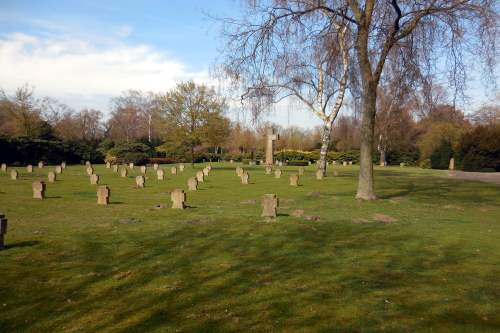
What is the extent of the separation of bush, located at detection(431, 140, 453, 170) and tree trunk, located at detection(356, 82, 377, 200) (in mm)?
36324

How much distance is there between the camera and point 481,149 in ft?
130

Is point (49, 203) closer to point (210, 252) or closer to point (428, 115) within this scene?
point (210, 252)

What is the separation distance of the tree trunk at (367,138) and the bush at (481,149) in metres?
27.4

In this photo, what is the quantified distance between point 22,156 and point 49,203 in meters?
30.9

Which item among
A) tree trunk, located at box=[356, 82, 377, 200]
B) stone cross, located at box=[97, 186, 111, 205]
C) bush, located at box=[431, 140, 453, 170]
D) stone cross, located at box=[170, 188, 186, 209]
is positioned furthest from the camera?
bush, located at box=[431, 140, 453, 170]

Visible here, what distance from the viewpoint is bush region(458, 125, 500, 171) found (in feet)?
127

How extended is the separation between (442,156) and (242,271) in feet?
158

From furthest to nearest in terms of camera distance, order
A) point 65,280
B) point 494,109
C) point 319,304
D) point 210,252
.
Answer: point 494,109 → point 210,252 → point 65,280 → point 319,304

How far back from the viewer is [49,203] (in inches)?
568

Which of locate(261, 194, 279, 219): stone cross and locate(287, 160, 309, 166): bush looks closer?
locate(261, 194, 279, 219): stone cross

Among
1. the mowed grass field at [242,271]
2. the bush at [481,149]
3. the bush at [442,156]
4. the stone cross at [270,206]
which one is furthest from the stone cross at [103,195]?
the bush at [442,156]

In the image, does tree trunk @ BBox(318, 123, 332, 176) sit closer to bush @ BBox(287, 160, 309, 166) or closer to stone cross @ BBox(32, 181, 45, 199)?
stone cross @ BBox(32, 181, 45, 199)

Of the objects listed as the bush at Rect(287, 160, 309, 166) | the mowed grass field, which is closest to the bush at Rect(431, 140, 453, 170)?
the bush at Rect(287, 160, 309, 166)

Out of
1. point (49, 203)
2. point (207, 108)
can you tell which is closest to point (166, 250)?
point (49, 203)
